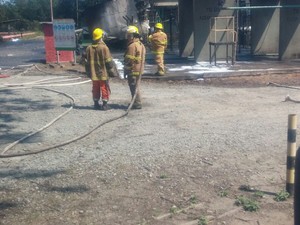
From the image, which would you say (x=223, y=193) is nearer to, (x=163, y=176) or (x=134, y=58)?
(x=163, y=176)

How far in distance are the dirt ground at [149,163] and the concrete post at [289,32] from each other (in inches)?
294

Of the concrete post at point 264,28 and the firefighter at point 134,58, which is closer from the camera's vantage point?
the firefighter at point 134,58

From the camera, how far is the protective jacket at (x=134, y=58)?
36.7 feet

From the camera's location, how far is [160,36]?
17.1 meters

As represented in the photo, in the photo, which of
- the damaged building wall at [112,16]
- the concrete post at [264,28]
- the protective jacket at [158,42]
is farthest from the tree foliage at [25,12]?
the protective jacket at [158,42]

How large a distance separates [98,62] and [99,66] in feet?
0.29

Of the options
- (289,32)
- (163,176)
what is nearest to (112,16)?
(289,32)

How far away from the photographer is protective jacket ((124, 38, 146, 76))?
11195 mm

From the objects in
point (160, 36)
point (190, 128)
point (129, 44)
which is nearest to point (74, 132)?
point (190, 128)

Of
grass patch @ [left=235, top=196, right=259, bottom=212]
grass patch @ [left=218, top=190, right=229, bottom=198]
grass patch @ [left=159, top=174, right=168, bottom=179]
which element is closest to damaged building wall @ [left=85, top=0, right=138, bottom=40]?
grass patch @ [left=159, top=174, right=168, bottom=179]

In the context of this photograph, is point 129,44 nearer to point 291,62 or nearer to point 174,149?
point 174,149

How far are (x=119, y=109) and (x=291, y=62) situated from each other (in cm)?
1005

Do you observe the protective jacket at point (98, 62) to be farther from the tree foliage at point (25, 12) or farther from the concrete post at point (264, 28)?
the tree foliage at point (25, 12)

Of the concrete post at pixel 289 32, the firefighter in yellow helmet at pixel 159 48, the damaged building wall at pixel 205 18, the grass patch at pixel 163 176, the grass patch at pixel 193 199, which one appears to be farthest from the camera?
the damaged building wall at pixel 205 18
